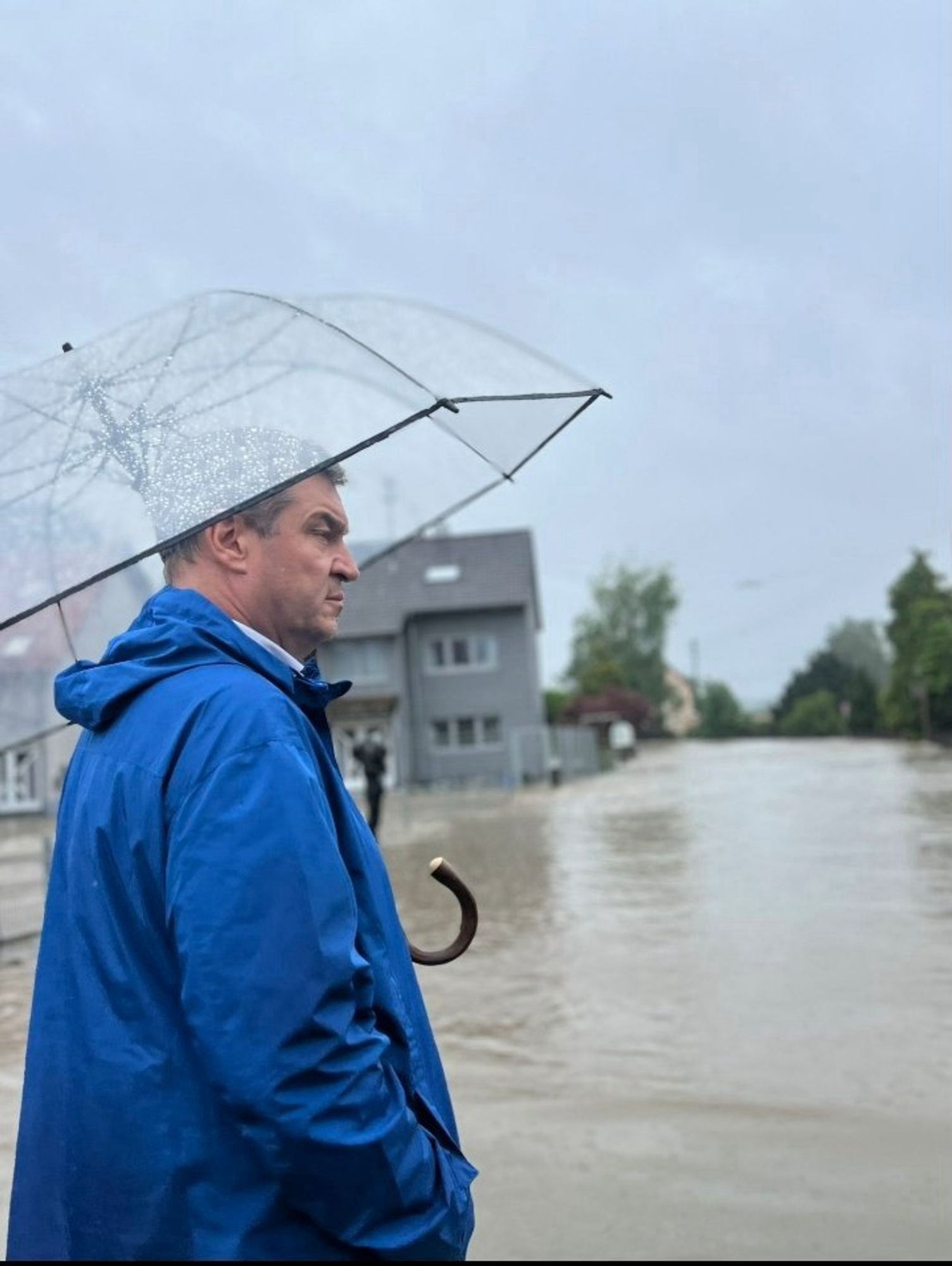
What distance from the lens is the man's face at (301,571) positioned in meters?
1.98

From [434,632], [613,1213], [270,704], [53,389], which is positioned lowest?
[613,1213]

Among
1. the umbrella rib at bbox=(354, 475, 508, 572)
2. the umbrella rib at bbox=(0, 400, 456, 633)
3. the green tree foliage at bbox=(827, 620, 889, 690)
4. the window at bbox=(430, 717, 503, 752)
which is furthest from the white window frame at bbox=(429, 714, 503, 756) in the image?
the green tree foliage at bbox=(827, 620, 889, 690)

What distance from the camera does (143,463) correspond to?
7.29ft

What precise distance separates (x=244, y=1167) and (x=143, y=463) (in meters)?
1.14

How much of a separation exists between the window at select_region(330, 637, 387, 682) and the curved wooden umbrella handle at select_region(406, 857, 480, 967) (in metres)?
41.5

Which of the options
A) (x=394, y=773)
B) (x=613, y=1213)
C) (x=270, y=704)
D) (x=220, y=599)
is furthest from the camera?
(x=394, y=773)

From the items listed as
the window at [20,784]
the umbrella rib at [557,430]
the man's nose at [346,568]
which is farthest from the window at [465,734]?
the man's nose at [346,568]

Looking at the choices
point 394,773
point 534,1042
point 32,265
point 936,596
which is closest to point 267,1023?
point 32,265

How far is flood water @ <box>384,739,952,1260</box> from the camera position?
422 centimetres

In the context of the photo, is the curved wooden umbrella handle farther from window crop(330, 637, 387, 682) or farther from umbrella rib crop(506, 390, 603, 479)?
window crop(330, 637, 387, 682)

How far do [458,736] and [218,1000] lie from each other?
4268 cm

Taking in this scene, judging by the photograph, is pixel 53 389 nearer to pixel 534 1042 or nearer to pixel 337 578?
pixel 337 578

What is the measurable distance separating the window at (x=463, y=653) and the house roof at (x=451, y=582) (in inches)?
43.4

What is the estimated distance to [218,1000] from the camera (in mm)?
1551
